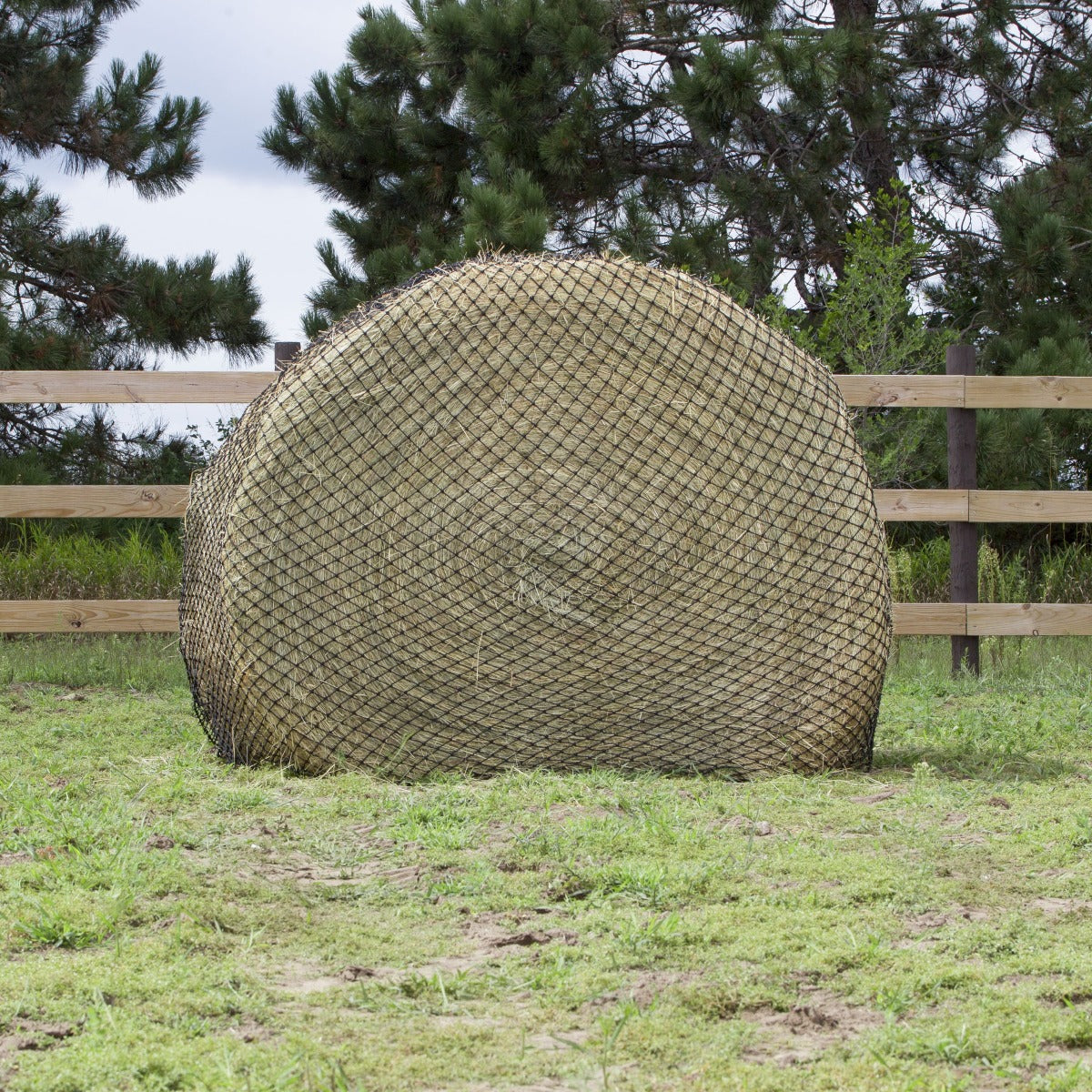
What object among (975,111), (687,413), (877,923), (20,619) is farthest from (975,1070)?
(975,111)

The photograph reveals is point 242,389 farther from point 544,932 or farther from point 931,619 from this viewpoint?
point 544,932

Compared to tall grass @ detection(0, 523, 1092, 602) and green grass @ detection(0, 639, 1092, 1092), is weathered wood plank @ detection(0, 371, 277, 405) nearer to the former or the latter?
tall grass @ detection(0, 523, 1092, 602)

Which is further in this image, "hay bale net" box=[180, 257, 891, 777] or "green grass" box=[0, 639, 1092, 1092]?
"hay bale net" box=[180, 257, 891, 777]

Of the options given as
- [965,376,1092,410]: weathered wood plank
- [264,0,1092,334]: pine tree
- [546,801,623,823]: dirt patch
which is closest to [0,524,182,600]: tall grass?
[264,0,1092,334]: pine tree

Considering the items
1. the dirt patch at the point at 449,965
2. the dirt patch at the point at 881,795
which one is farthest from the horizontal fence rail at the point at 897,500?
the dirt patch at the point at 449,965

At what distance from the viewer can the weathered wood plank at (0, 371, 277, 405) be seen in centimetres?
667

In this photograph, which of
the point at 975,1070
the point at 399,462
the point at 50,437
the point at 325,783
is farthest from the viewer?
the point at 50,437

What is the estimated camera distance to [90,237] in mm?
11047

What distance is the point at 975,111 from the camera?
10.8 metres

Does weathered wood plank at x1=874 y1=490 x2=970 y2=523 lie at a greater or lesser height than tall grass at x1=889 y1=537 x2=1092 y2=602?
greater

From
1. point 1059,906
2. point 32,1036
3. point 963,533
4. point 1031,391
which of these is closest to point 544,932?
point 32,1036

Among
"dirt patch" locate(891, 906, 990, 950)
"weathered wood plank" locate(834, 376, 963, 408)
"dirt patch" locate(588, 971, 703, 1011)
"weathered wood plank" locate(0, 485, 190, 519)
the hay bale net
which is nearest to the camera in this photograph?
"dirt patch" locate(588, 971, 703, 1011)

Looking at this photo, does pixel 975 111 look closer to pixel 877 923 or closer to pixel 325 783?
pixel 325 783

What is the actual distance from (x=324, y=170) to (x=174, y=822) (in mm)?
9113
